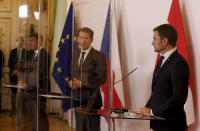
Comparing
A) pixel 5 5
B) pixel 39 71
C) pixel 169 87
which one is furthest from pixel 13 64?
pixel 169 87

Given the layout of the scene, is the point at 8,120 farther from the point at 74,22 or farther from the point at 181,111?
the point at 181,111

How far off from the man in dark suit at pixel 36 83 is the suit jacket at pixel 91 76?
0.17 metres

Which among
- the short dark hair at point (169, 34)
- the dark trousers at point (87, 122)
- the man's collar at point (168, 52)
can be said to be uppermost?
the short dark hair at point (169, 34)

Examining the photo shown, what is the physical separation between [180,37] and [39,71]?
1115 mm

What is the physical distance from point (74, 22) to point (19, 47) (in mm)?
321

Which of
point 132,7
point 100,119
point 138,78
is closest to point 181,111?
point 100,119

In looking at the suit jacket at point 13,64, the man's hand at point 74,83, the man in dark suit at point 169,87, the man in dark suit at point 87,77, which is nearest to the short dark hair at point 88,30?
the man in dark suit at point 87,77

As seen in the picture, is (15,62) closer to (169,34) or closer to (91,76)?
(91,76)

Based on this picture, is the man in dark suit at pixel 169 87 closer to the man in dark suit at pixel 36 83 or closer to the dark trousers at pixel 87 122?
the dark trousers at pixel 87 122

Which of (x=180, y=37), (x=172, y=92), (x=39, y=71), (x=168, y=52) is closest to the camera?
(x=39, y=71)

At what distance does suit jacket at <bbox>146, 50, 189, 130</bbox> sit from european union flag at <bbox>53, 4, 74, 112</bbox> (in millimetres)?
587

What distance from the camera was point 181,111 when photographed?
1695 millimetres

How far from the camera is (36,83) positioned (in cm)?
132

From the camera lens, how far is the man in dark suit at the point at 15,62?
1.22 metres
